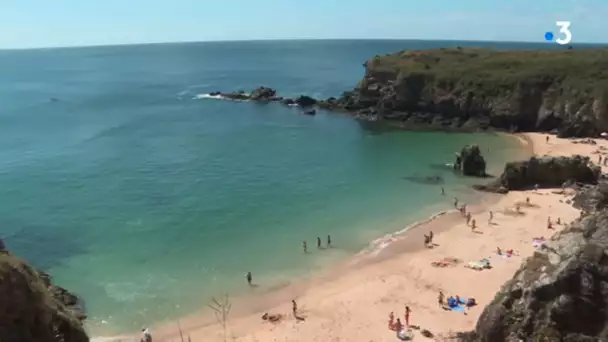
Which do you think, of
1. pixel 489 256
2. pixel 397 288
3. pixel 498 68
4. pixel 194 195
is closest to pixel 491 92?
pixel 498 68

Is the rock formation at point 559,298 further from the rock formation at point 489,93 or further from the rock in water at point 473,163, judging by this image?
the rock formation at point 489,93

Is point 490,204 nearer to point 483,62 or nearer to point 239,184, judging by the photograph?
point 239,184

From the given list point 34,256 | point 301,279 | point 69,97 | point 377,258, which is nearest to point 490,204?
point 377,258

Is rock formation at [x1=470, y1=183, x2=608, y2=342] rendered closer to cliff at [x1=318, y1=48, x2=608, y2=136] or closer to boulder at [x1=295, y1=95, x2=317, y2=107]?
cliff at [x1=318, y1=48, x2=608, y2=136]

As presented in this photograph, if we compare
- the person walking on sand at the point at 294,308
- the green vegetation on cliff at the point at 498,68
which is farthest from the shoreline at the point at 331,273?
the green vegetation on cliff at the point at 498,68

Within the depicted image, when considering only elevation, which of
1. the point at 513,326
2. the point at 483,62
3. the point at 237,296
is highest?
the point at 483,62
